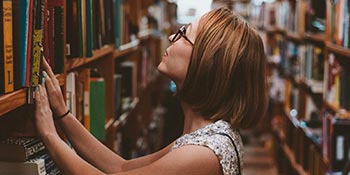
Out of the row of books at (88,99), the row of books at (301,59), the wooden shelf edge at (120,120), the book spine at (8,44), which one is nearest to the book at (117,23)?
the row of books at (88,99)

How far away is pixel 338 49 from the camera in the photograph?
3223 millimetres

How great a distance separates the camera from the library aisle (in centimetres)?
663

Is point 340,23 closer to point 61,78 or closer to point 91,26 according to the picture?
point 91,26

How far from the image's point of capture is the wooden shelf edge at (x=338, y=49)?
119 inches

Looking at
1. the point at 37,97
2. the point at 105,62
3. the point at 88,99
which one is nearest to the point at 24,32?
the point at 37,97

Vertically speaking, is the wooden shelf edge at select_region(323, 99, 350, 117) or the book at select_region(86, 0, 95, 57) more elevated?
the book at select_region(86, 0, 95, 57)

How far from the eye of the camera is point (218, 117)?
176cm

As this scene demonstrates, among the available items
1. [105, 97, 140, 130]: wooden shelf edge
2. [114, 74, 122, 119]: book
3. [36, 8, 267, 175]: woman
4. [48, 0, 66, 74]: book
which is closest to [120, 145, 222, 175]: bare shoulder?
[36, 8, 267, 175]: woman

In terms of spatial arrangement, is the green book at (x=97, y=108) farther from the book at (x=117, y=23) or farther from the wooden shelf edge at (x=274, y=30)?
the wooden shelf edge at (x=274, y=30)

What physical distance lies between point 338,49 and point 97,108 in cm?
140

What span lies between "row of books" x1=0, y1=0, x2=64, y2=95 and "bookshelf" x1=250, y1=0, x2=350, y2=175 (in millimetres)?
1936

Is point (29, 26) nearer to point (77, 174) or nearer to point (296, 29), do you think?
point (77, 174)

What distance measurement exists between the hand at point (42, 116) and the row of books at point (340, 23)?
1894mm

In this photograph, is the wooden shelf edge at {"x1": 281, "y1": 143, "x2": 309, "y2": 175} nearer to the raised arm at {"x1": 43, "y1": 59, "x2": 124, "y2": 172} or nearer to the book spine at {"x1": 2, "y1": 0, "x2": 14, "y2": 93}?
the raised arm at {"x1": 43, "y1": 59, "x2": 124, "y2": 172}
